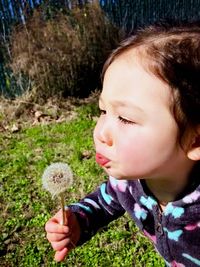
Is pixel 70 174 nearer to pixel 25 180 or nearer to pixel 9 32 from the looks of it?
pixel 25 180

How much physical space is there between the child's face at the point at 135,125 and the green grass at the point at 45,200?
1.40 m

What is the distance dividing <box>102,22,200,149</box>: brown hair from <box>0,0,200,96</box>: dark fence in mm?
2773

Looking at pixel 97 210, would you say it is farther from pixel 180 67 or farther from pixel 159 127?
pixel 180 67

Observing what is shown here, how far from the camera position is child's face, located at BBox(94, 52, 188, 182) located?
1.32 metres

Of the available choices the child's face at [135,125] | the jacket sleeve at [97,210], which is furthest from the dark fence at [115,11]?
the child's face at [135,125]

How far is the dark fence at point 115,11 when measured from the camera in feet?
14.5

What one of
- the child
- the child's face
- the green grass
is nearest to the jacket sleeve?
the child

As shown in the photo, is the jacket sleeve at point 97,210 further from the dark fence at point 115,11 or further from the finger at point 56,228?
the dark fence at point 115,11

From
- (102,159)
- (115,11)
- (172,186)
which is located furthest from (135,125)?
(115,11)

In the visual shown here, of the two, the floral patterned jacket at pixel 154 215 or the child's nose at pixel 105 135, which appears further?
the floral patterned jacket at pixel 154 215

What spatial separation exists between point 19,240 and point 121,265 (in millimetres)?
656

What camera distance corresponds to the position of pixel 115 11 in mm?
4863

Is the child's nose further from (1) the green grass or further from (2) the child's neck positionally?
(1) the green grass

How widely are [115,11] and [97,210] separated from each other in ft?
11.3
